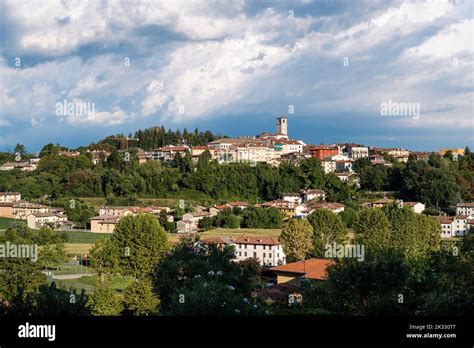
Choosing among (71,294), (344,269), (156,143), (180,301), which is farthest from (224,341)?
(156,143)

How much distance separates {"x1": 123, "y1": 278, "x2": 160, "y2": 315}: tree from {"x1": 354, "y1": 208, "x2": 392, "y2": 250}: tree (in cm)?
843

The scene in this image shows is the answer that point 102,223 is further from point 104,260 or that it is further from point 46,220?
point 104,260

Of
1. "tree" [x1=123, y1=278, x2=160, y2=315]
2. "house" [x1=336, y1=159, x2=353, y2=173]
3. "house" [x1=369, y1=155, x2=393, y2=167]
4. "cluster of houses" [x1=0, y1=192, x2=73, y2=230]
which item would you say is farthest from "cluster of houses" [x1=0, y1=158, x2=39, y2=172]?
"tree" [x1=123, y1=278, x2=160, y2=315]

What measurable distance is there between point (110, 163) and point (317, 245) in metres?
20.1

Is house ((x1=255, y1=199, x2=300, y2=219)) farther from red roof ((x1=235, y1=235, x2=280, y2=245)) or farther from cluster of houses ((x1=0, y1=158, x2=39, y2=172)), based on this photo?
cluster of houses ((x1=0, y1=158, x2=39, y2=172))

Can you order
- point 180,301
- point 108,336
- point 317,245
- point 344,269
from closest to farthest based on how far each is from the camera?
point 108,336 < point 180,301 < point 344,269 < point 317,245

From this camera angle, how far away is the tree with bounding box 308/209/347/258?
1761 cm

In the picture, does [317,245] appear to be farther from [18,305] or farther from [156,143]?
[156,143]

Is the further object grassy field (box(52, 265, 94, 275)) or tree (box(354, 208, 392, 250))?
tree (box(354, 208, 392, 250))

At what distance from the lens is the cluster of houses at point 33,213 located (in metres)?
25.2

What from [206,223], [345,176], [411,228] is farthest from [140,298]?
[345,176]

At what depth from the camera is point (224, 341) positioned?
9.89 ft

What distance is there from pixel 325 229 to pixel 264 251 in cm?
224

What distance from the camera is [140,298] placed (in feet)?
29.3
